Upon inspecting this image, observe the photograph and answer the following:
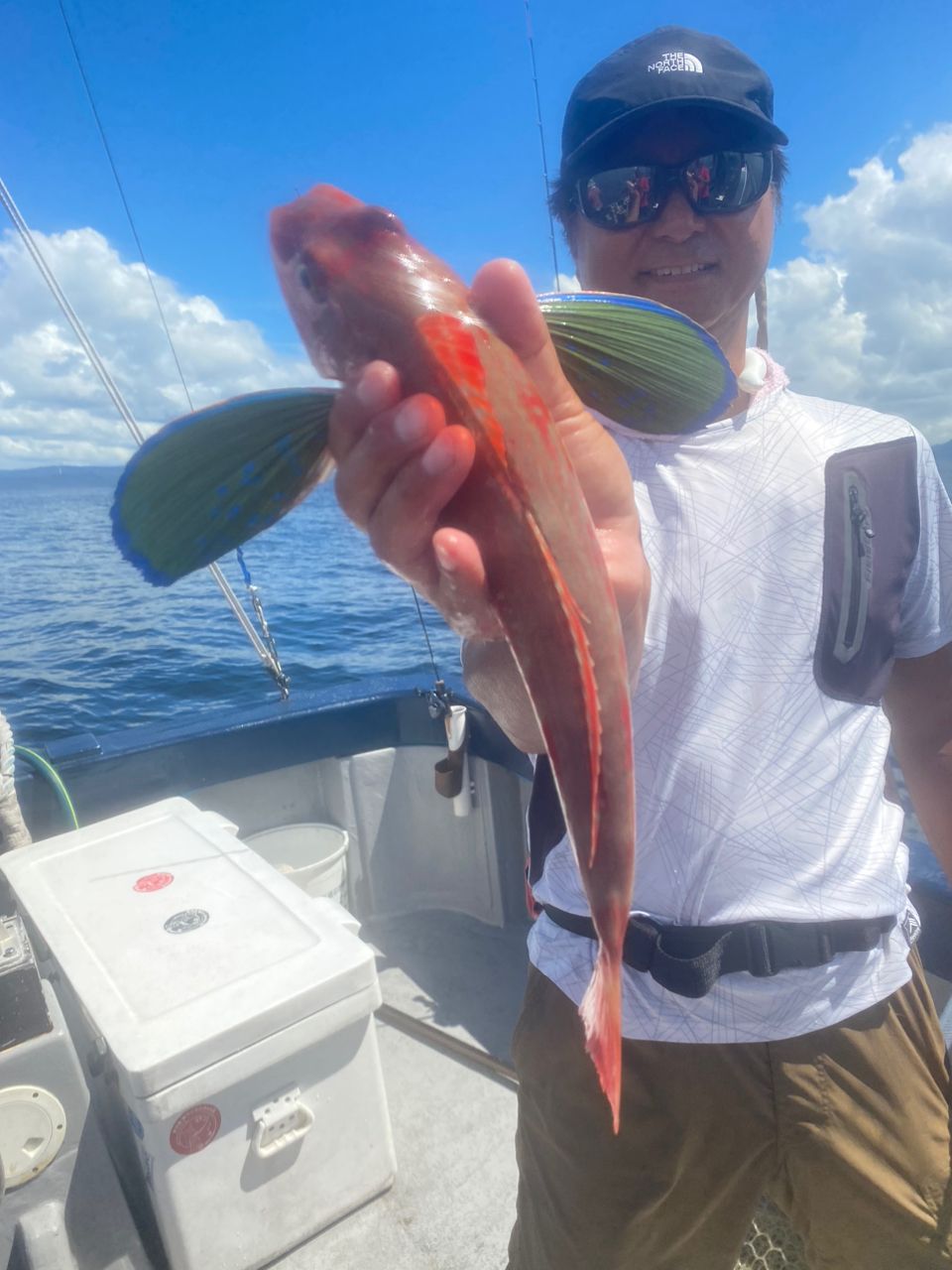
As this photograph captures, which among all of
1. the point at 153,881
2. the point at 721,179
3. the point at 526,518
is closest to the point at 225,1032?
the point at 153,881

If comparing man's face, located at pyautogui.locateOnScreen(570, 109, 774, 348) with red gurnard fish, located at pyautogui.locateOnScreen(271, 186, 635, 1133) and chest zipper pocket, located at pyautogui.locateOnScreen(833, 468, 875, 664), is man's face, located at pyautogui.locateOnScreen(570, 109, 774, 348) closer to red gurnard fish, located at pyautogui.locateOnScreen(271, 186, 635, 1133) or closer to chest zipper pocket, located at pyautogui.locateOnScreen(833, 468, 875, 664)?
chest zipper pocket, located at pyautogui.locateOnScreen(833, 468, 875, 664)

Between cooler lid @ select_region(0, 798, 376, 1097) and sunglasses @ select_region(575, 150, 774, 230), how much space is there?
2498mm

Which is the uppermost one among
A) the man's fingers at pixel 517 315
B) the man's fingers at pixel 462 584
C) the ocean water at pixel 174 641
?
the man's fingers at pixel 517 315

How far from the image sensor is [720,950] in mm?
1837

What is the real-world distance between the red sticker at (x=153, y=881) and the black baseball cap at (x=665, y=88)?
2917mm

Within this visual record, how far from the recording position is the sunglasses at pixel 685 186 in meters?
2.11

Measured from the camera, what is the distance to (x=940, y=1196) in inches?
76.9

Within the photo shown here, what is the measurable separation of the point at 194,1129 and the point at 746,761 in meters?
2.18

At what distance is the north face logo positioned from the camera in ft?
6.72

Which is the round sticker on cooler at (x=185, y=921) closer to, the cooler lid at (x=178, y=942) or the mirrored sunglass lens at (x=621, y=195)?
the cooler lid at (x=178, y=942)

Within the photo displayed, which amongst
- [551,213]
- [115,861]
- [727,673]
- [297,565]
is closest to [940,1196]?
[727,673]

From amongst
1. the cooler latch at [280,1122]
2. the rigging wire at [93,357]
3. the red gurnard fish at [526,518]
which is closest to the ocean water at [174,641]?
the rigging wire at [93,357]

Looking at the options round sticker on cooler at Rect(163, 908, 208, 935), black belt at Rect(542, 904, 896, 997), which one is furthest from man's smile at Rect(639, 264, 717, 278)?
round sticker on cooler at Rect(163, 908, 208, 935)

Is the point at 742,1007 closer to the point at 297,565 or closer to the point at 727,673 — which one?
the point at 727,673
